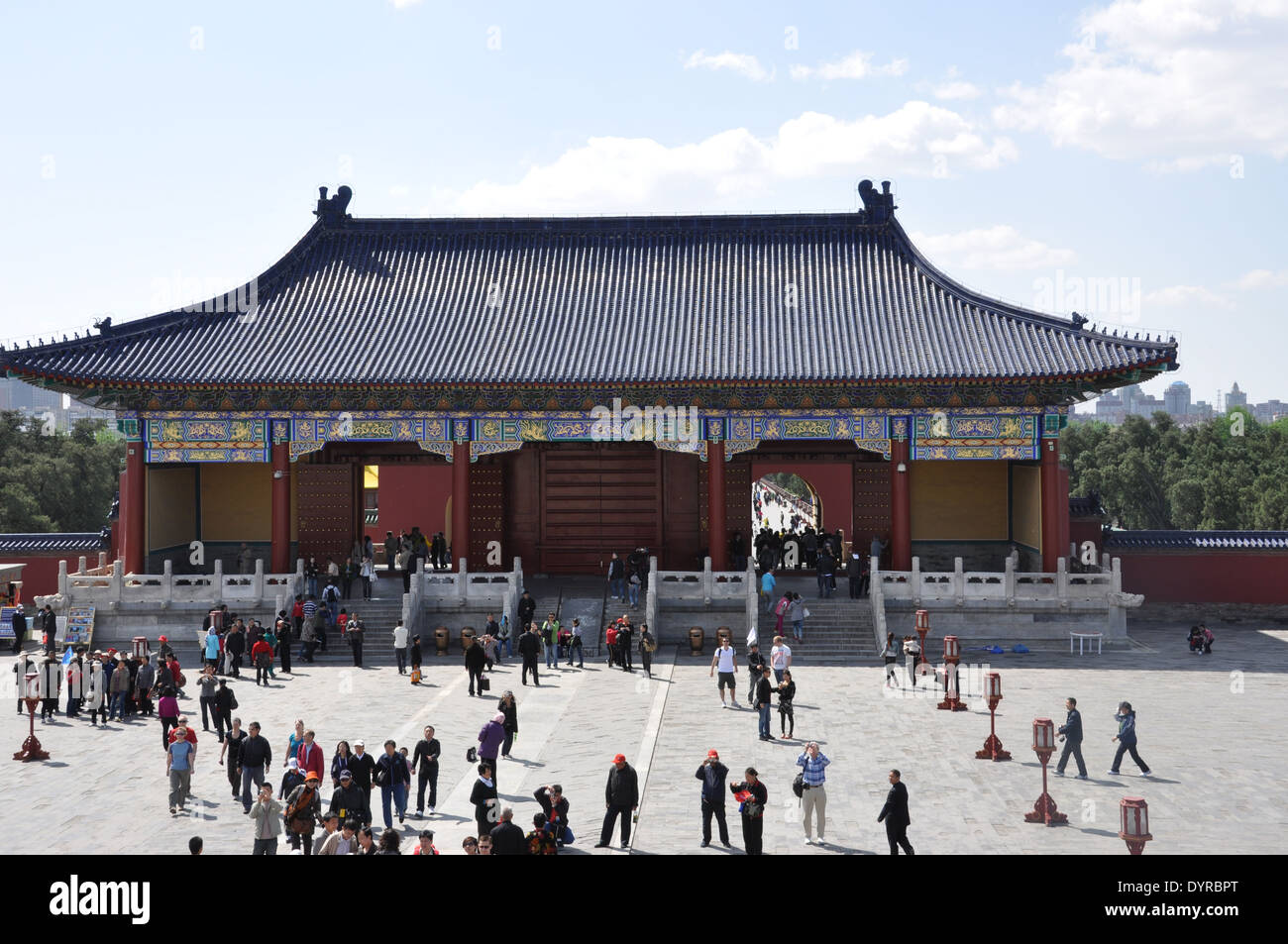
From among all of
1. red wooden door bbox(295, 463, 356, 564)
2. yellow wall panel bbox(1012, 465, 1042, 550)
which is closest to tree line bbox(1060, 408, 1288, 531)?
yellow wall panel bbox(1012, 465, 1042, 550)

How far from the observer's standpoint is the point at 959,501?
35156 millimetres

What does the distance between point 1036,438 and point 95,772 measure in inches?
891

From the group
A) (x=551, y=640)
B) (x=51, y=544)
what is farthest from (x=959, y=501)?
(x=51, y=544)

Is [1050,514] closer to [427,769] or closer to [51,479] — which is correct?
[427,769]

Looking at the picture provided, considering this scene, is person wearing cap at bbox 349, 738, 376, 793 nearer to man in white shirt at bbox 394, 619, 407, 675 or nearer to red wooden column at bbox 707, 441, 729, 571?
man in white shirt at bbox 394, 619, 407, 675

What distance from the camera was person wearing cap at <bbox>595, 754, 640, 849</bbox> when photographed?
48.4 ft

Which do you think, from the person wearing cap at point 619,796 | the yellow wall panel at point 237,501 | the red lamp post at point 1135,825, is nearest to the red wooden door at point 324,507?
the yellow wall panel at point 237,501

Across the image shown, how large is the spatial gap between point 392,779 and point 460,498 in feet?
55.6

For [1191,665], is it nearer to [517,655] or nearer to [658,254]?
[517,655]

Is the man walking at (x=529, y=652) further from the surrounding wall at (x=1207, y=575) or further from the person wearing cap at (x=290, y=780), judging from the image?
the surrounding wall at (x=1207, y=575)

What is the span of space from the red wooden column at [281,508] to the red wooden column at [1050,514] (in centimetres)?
1886

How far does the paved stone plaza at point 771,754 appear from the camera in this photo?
50.9 feet

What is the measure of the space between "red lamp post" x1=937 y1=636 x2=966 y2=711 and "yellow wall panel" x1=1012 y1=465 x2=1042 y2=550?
390 inches

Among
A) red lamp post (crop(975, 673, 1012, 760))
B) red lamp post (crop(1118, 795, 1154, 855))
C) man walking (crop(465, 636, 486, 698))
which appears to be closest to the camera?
red lamp post (crop(1118, 795, 1154, 855))
